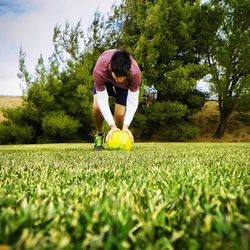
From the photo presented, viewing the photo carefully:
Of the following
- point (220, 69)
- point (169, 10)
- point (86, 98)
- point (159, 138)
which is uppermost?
point (169, 10)

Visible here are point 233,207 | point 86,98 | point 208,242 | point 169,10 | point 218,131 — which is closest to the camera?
point 208,242

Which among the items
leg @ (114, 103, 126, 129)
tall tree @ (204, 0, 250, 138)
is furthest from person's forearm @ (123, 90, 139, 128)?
tall tree @ (204, 0, 250, 138)

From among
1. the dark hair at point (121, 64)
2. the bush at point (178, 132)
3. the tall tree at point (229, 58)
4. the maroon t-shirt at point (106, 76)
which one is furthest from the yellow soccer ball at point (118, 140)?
the tall tree at point (229, 58)

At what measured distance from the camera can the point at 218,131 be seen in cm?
2817

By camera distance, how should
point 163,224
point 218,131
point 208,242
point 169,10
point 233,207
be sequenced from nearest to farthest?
point 208,242
point 163,224
point 233,207
point 169,10
point 218,131

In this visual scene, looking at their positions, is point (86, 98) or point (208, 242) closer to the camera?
point (208, 242)

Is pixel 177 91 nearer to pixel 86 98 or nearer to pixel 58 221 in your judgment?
pixel 86 98

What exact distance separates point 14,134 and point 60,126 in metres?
2.70

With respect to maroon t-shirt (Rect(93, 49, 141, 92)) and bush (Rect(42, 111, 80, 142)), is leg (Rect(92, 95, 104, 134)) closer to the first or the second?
maroon t-shirt (Rect(93, 49, 141, 92))

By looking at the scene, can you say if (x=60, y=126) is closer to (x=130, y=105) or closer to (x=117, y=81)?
(x=130, y=105)

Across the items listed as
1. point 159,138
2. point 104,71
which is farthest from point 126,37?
point 104,71

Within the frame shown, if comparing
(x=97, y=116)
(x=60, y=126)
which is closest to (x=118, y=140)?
(x=97, y=116)

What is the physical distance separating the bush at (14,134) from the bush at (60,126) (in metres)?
1.09

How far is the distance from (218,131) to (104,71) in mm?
22948
